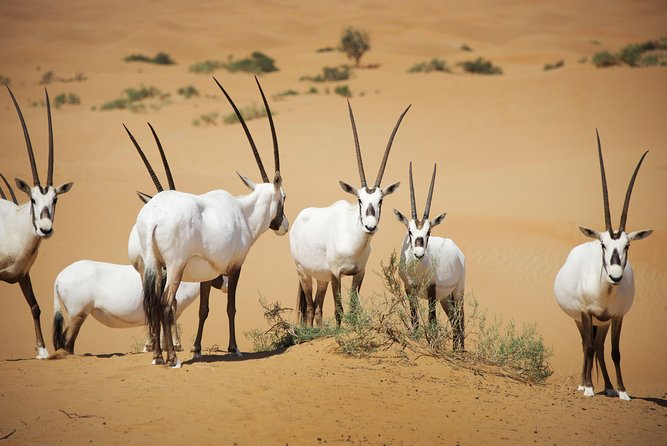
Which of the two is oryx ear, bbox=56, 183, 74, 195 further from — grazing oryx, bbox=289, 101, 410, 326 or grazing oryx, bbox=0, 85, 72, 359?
grazing oryx, bbox=289, 101, 410, 326

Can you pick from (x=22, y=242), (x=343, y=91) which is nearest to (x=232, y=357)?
(x=22, y=242)

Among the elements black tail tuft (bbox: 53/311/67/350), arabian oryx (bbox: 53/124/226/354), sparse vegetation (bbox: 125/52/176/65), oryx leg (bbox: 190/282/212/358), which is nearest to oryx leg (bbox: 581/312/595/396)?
oryx leg (bbox: 190/282/212/358)

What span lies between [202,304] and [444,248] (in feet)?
11.2

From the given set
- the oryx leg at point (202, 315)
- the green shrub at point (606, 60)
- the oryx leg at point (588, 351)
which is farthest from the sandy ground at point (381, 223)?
the green shrub at point (606, 60)

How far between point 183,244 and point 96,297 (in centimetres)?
280

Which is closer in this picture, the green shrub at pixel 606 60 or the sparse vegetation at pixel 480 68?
the green shrub at pixel 606 60

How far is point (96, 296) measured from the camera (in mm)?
10219

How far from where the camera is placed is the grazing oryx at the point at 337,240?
9.41 metres

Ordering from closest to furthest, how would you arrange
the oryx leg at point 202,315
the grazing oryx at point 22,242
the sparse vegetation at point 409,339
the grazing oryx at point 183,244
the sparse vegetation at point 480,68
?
the grazing oryx at point 183,244, the sparse vegetation at point 409,339, the oryx leg at point 202,315, the grazing oryx at point 22,242, the sparse vegetation at point 480,68

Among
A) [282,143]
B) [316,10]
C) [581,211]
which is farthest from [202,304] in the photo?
[316,10]

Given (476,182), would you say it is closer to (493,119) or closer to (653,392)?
(493,119)

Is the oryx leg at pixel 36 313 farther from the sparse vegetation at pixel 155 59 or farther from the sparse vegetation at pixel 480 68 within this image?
the sparse vegetation at pixel 155 59

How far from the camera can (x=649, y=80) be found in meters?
30.8

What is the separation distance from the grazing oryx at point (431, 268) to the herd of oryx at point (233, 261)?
0.6 inches
